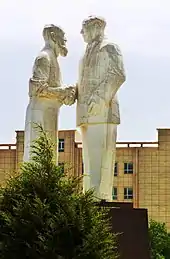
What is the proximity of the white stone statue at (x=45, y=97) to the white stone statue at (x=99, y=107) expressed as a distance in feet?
0.94

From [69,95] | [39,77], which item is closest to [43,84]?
[39,77]

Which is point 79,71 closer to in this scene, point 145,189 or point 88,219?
point 88,219

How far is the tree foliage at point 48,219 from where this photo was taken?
28.0 feet

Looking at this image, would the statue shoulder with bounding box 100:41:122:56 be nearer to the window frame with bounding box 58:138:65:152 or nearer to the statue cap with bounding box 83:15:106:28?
the statue cap with bounding box 83:15:106:28

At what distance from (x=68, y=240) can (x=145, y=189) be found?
94.8 feet

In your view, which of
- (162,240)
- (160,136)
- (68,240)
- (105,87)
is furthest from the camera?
(160,136)

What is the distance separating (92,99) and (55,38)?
3.77 ft

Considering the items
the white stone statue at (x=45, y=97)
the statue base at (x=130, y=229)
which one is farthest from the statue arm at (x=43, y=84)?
the statue base at (x=130, y=229)

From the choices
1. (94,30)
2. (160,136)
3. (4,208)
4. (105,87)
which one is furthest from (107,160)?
(160,136)

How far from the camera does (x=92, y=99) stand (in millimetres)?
11562

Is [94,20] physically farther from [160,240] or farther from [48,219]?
[160,240]

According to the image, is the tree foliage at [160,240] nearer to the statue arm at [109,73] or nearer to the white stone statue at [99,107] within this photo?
the white stone statue at [99,107]

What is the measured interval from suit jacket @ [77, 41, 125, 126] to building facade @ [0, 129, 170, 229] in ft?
82.7

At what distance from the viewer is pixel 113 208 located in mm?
10570
